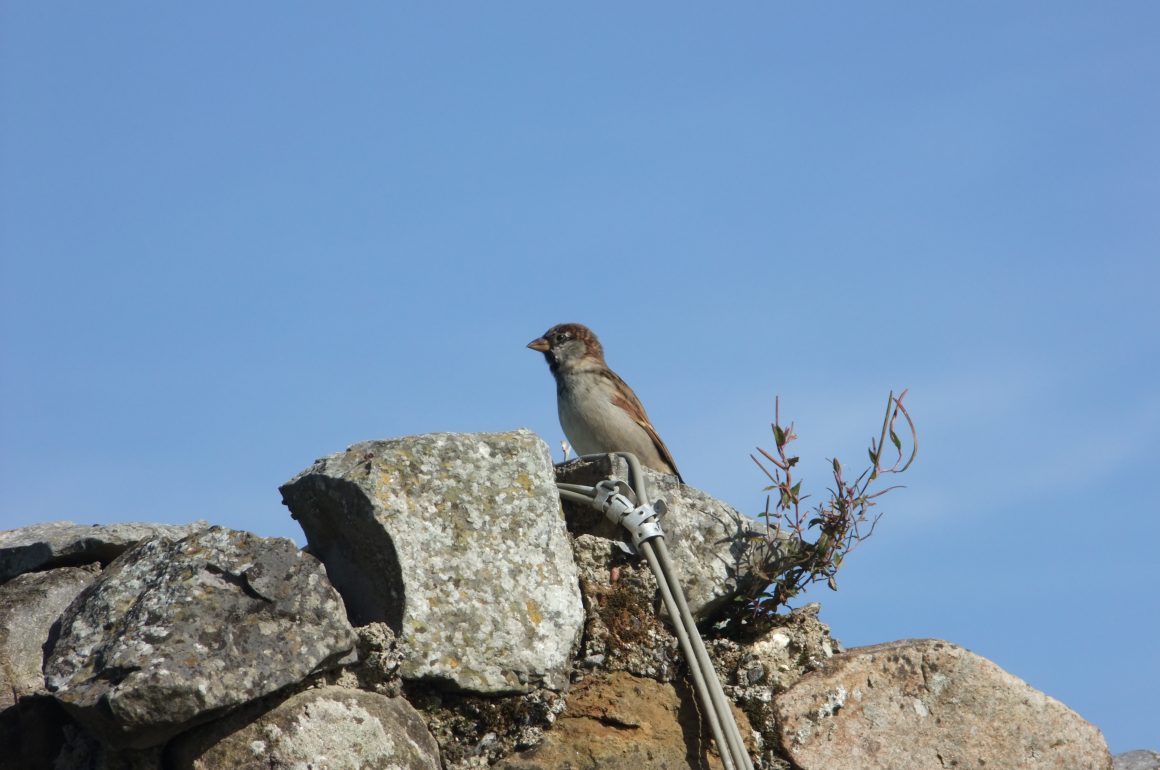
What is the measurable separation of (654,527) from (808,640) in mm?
745

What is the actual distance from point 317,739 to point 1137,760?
139 inches

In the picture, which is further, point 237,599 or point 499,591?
point 499,591

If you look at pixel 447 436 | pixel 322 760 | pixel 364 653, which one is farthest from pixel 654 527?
pixel 322 760

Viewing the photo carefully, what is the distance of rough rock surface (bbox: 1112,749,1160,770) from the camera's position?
5234mm

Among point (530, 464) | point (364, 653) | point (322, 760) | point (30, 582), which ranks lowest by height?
point (322, 760)

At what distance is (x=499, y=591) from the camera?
4055 mm

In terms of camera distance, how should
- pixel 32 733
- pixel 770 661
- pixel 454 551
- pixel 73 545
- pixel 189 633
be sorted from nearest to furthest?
pixel 189 633, pixel 32 733, pixel 454 551, pixel 73 545, pixel 770 661

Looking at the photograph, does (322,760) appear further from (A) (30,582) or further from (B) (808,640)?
(B) (808,640)

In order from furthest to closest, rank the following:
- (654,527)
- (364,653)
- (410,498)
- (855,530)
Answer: (855,530), (654,527), (410,498), (364,653)

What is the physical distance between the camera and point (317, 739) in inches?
142

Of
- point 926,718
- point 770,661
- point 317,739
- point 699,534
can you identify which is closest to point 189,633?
point 317,739

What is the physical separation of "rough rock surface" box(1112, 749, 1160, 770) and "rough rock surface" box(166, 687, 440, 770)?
3.05 m

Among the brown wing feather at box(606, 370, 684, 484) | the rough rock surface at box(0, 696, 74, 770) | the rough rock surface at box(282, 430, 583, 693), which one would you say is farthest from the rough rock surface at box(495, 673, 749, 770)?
the brown wing feather at box(606, 370, 684, 484)

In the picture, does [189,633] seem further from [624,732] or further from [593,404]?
[593,404]
